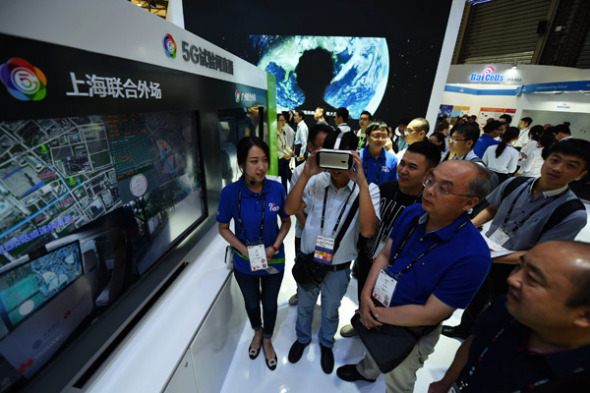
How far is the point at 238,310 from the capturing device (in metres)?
2.09

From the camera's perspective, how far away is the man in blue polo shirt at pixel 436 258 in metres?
1.10

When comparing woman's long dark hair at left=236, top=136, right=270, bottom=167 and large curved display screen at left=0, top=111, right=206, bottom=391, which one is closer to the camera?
large curved display screen at left=0, top=111, right=206, bottom=391

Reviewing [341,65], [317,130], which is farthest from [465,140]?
[341,65]

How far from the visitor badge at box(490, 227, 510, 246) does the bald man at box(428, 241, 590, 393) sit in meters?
1.19

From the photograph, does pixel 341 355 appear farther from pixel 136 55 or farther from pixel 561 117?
pixel 561 117

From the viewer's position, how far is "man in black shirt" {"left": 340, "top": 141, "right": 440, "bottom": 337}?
5.29 feet

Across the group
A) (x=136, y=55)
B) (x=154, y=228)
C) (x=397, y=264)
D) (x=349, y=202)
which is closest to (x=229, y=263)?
(x=154, y=228)

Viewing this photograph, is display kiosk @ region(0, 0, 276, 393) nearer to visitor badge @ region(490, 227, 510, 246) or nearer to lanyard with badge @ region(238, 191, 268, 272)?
lanyard with badge @ region(238, 191, 268, 272)

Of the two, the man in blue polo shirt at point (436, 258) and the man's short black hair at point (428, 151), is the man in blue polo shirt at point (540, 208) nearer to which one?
the man's short black hair at point (428, 151)

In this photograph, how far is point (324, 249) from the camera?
1.60 metres

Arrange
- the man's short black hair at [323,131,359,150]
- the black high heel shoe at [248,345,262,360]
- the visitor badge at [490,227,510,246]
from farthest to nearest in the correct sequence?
the black high heel shoe at [248,345,262,360]
the visitor badge at [490,227,510,246]
the man's short black hair at [323,131,359,150]

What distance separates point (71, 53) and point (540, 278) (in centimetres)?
178

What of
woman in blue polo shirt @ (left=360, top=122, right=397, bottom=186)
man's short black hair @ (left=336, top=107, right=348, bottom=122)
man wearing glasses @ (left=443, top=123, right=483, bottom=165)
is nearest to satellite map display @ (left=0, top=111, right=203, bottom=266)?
A: woman in blue polo shirt @ (left=360, top=122, right=397, bottom=186)

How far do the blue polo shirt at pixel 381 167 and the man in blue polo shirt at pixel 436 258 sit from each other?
140 centimetres
